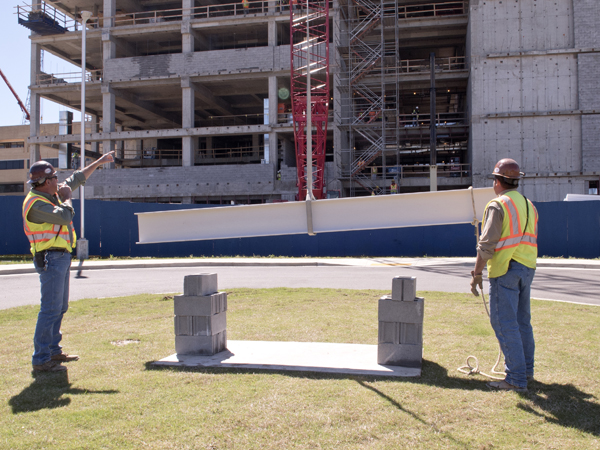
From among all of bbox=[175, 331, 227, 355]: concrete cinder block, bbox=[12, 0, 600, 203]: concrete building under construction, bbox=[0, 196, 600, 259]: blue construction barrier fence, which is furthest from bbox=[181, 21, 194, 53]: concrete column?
bbox=[175, 331, 227, 355]: concrete cinder block

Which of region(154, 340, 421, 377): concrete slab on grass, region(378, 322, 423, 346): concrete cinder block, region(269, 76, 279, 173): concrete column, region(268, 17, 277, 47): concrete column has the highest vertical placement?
region(268, 17, 277, 47): concrete column

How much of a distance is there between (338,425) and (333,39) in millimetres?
35600

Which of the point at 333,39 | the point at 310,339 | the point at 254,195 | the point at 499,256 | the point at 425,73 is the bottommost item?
the point at 310,339

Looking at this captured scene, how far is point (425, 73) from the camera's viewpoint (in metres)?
35.3

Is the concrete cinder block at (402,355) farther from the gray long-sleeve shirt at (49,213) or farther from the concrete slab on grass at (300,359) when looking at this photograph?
the gray long-sleeve shirt at (49,213)

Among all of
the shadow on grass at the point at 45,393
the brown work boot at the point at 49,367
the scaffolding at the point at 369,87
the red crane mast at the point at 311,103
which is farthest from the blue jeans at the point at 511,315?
the scaffolding at the point at 369,87

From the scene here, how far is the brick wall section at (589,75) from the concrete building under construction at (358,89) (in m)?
0.07

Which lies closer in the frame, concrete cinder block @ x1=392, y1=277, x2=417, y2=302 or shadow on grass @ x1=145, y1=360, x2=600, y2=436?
shadow on grass @ x1=145, y1=360, x2=600, y2=436

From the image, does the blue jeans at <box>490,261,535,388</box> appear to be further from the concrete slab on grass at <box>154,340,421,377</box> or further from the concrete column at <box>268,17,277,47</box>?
the concrete column at <box>268,17,277,47</box>

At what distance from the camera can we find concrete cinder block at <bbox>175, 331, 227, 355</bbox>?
537 cm

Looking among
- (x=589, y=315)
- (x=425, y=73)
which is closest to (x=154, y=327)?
(x=589, y=315)

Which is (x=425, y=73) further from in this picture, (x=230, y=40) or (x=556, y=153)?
(x=230, y=40)

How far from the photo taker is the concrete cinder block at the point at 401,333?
4.95 m

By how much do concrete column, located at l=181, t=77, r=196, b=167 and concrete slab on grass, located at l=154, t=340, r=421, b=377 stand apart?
110 feet
